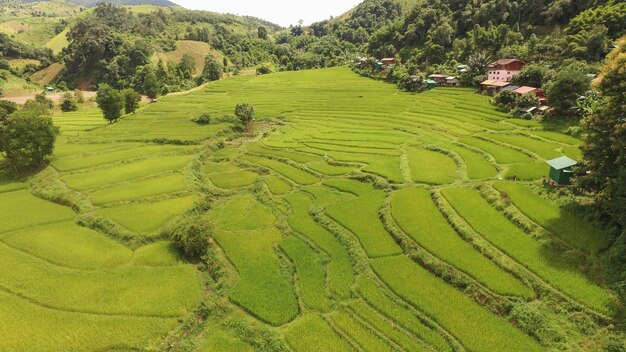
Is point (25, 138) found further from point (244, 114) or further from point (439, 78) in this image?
point (439, 78)

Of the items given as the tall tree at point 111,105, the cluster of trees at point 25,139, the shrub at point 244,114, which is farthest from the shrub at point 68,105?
the shrub at point 244,114

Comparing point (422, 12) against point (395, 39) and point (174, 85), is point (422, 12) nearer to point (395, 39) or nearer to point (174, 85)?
point (395, 39)

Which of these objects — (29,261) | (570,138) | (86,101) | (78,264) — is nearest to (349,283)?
(78,264)

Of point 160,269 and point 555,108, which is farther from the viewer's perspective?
point 555,108

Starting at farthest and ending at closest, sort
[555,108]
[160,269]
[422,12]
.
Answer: [422,12] < [555,108] < [160,269]

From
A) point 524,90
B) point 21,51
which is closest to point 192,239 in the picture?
point 524,90

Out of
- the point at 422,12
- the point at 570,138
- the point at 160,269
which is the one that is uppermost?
the point at 422,12

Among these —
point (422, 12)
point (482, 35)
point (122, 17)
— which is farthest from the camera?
point (122, 17)

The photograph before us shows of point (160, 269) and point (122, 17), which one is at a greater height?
point (122, 17)
